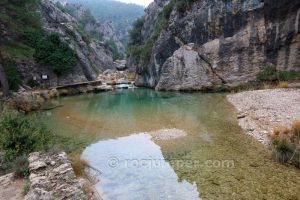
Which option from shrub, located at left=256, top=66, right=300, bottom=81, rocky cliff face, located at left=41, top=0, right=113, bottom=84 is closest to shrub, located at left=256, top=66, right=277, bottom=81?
shrub, located at left=256, top=66, right=300, bottom=81

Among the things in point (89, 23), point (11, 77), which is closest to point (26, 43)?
point (11, 77)

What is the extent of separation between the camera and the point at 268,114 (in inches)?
628

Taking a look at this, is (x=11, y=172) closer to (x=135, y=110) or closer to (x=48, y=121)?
(x=48, y=121)

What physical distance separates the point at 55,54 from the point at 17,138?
33446mm

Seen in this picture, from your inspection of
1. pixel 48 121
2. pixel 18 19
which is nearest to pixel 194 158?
pixel 48 121

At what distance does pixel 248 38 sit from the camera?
31500 millimetres

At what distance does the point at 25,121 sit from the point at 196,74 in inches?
1039

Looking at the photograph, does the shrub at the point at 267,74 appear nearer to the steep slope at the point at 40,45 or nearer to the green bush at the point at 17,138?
the steep slope at the point at 40,45

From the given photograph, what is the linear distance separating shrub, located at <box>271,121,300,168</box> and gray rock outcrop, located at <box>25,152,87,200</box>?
22.8ft

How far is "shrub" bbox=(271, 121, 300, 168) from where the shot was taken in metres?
10.0

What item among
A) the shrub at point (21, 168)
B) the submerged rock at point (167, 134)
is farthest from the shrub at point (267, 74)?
the shrub at point (21, 168)

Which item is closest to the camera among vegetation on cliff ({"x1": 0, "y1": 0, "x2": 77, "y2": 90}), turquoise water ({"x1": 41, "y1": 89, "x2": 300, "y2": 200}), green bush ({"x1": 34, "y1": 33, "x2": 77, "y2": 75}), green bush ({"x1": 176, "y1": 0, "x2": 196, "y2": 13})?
turquoise water ({"x1": 41, "y1": 89, "x2": 300, "y2": 200})

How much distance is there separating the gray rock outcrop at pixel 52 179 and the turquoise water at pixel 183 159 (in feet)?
4.46

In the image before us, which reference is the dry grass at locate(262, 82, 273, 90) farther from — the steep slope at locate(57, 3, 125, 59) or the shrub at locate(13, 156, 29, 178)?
the steep slope at locate(57, 3, 125, 59)
